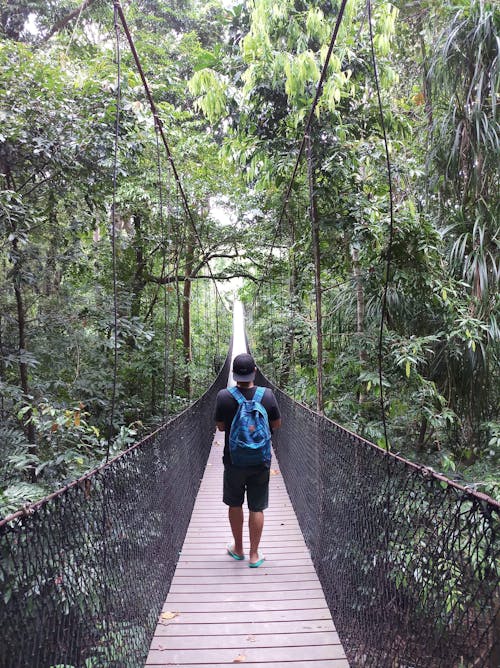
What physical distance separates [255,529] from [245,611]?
29cm

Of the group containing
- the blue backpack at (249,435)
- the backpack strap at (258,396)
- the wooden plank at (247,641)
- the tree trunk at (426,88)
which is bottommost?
the wooden plank at (247,641)

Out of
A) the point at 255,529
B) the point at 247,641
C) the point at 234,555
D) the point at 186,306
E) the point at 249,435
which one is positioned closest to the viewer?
the point at 247,641

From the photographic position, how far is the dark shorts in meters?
1.71

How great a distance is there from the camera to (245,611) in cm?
152

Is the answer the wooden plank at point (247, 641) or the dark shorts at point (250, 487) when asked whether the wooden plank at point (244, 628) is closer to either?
the wooden plank at point (247, 641)

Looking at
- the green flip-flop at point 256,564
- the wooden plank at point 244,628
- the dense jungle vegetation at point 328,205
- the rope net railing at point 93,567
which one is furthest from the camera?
the dense jungle vegetation at point 328,205

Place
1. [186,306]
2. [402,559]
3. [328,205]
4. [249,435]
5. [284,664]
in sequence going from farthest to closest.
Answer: [186,306], [328,205], [249,435], [284,664], [402,559]

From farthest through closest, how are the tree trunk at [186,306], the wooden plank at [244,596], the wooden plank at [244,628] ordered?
the tree trunk at [186,306] → the wooden plank at [244,596] → the wooden plank at [244,628]

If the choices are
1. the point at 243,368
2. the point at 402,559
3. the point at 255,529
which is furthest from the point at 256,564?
the point at 402,559

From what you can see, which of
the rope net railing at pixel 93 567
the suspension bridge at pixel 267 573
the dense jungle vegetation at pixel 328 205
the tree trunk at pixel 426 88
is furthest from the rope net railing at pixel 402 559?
the tree trunk at pixel 426 88

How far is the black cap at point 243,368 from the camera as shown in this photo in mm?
1695

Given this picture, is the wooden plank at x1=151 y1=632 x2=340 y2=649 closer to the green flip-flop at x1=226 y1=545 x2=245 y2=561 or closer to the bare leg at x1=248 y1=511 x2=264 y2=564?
the bare leg at x1=248 y1=511 x2=264 y2=564

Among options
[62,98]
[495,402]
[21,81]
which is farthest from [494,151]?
[21,81]

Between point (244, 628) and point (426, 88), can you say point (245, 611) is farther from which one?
point (426, 88)
